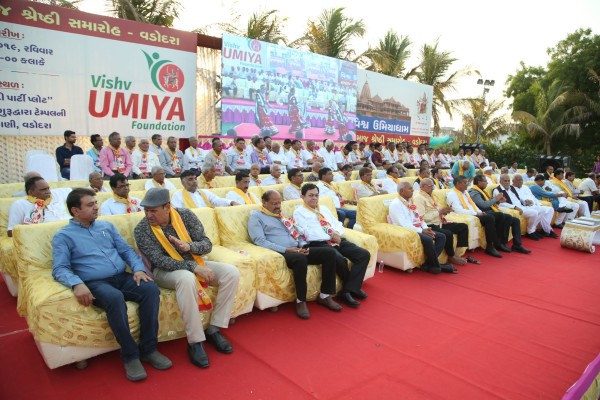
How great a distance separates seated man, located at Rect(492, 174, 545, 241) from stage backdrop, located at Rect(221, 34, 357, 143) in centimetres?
536

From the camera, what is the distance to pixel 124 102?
803cm

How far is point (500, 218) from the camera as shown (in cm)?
638

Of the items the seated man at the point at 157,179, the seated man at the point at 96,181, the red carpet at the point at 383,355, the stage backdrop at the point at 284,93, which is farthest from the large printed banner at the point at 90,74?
the red carpet at the point at 383,355

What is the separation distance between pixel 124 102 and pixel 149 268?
5.85 m

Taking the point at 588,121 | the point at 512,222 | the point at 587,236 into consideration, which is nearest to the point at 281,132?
the point at 512,222

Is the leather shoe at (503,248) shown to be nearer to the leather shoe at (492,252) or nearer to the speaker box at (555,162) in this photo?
the leather shoe at (492,252)

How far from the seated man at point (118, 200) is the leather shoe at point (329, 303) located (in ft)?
7.67

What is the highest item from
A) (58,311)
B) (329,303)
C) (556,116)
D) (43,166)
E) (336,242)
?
(556,116)

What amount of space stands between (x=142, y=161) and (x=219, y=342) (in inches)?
200

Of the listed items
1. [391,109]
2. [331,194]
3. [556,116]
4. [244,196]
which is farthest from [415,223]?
[556,116]

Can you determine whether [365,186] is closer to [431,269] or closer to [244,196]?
[431,269]

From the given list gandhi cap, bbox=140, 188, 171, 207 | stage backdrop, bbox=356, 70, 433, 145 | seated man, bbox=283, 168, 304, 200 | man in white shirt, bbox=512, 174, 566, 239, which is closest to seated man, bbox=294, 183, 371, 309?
seated man, bbox=283, 168, 304, 200

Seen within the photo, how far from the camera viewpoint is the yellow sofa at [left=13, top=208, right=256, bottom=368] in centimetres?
256

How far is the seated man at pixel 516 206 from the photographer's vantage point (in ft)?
23.3
